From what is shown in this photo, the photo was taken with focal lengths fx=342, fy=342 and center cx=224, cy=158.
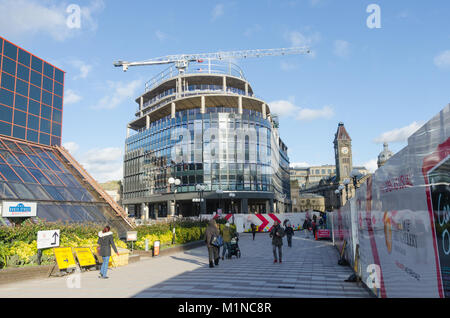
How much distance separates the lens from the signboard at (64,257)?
11058mm

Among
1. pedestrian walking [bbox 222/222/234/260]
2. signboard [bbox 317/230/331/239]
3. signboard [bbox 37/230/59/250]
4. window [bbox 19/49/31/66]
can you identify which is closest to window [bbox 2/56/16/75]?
window [bbox 19/49/31/66]

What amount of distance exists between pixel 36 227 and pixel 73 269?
199 centimetres

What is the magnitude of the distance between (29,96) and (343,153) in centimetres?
13543

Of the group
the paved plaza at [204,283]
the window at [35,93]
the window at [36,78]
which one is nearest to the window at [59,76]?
the window at [36,78]

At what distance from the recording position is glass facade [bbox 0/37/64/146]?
27828 mm

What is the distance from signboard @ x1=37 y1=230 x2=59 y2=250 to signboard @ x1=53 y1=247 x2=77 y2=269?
247 millimetres

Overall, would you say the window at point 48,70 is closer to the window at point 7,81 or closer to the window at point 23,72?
the window at point 23,72

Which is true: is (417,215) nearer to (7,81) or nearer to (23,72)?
(7,81)

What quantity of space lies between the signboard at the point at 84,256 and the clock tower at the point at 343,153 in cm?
14317

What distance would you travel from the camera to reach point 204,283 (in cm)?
979

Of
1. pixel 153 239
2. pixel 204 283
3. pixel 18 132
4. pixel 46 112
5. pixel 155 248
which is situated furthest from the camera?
pixel 46 112

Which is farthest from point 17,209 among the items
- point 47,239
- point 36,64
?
point 36,64
